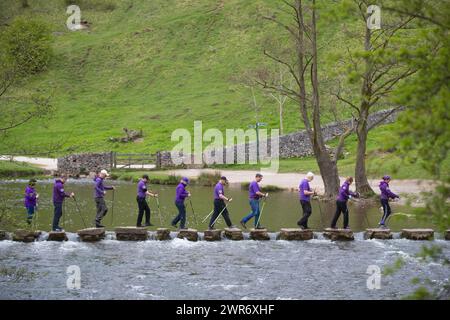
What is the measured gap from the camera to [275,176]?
173ft

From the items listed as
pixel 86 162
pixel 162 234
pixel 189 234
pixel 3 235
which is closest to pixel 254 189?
pixel 189 234

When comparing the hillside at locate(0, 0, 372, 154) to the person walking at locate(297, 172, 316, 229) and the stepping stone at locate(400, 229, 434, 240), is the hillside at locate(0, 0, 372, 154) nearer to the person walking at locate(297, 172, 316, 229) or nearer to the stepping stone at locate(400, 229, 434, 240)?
the person walking at locate(297, 172, 316, 229)

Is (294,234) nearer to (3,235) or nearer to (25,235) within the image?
(25,235)

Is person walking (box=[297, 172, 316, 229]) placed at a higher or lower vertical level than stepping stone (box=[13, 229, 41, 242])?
higher

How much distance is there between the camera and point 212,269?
74.9 ft

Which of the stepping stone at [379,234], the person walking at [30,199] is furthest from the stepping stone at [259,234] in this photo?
the person walking at [30,199]

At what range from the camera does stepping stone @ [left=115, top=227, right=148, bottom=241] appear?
90.5ft

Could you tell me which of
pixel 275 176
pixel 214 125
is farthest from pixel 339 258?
pixel 214 125

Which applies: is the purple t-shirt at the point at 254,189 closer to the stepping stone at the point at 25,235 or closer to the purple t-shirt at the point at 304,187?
the purple t-shirt at the point at 304,187

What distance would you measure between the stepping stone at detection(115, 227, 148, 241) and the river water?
1.25 feet

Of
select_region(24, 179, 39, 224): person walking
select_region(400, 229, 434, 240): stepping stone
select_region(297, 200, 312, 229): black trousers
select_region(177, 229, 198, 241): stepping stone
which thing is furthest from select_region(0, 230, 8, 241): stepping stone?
select_region(400, 229, 434, 240): stepping stone
